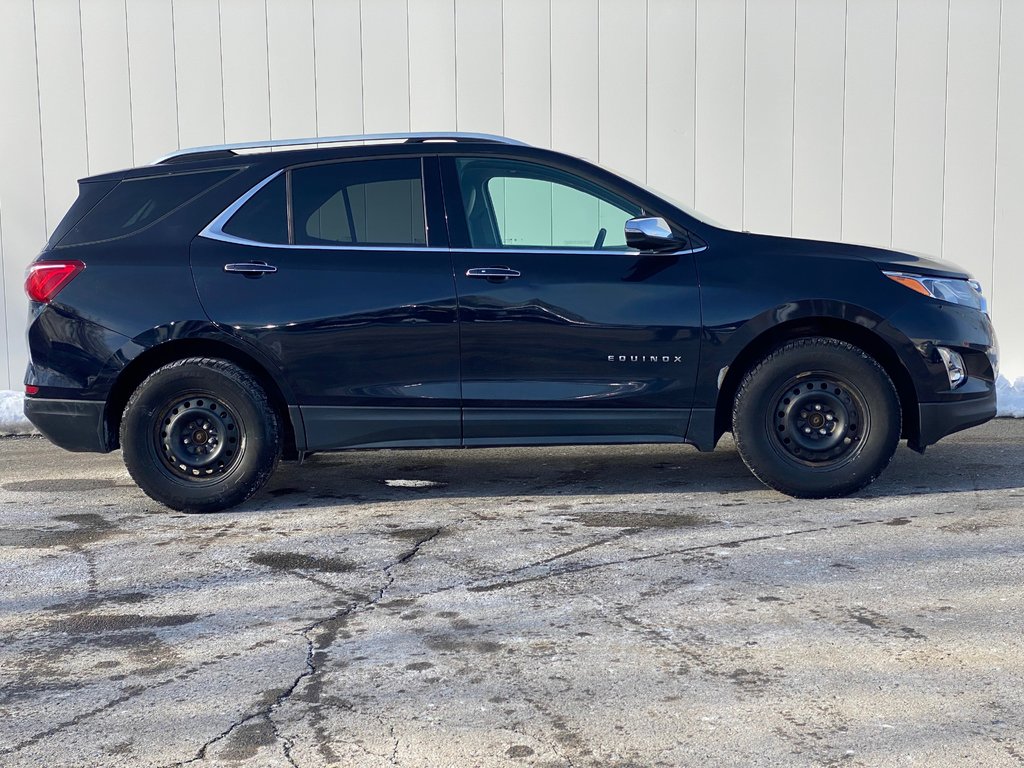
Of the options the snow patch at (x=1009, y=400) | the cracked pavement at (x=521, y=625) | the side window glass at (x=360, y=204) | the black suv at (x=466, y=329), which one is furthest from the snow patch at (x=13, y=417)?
the snow patch at (x=1009, y=400)

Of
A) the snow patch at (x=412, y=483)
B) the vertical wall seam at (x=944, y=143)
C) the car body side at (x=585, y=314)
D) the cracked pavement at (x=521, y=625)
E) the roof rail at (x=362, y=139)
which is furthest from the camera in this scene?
the vertical wall seam at (x=944, y=143)

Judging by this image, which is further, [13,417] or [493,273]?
[13,417]

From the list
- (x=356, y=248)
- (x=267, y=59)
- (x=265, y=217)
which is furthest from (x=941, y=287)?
(x=267, y=59)

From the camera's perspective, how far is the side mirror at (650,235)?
17.3ft

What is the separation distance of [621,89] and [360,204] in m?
3.99

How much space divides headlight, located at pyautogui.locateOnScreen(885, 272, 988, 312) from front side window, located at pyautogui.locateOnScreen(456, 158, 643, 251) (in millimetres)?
1301

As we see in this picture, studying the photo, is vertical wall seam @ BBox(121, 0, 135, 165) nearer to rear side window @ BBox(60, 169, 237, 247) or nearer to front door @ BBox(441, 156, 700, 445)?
rear side window @ BBox(60, 169, 237, 247)

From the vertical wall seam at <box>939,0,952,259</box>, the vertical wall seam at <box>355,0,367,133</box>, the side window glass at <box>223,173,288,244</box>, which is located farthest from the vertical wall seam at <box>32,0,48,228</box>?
the vertical wall seam at <box>939,0,952,259</box>

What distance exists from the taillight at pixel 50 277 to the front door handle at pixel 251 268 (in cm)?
73

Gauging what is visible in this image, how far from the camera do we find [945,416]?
544 centimetres

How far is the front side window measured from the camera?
5465 millimetres

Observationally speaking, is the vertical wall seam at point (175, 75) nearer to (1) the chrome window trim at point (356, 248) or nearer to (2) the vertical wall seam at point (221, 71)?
(2) the vertical wall seam at point (221, 71)

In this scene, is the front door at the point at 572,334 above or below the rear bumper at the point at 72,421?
above

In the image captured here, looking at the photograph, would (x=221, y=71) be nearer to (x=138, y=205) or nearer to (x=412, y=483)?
(x=138, y=205)
